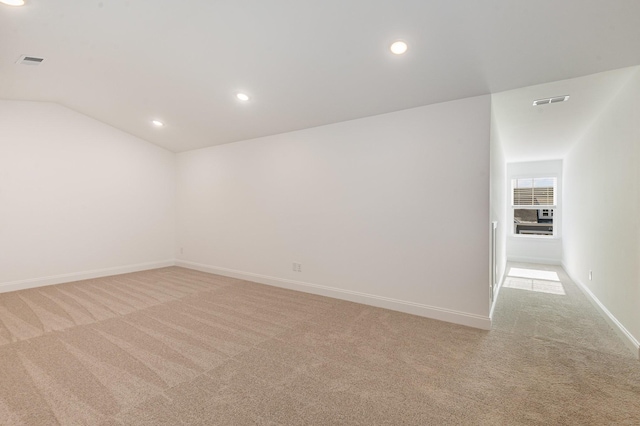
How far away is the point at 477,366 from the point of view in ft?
7.98

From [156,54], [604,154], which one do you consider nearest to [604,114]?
[604,154]

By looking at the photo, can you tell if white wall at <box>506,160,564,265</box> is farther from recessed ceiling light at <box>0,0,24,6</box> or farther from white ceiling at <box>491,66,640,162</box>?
recessed ceiling light at <box>0,0,24,6</box>

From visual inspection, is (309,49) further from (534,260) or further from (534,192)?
(534,260)

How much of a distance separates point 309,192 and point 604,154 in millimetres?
3751

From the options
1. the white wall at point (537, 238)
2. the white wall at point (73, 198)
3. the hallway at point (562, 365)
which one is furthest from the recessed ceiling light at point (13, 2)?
the white wall at point (537, 238)

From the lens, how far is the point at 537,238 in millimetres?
7242

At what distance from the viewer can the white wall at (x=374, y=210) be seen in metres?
3.32

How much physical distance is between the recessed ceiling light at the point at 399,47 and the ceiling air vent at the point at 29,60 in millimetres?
4023

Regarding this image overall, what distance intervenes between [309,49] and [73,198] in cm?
517

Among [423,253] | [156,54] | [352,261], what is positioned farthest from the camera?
[352,261]

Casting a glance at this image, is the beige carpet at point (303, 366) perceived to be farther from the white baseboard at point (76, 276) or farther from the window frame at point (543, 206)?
the window frame at point (543, 206)

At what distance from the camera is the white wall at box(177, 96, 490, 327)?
332cm

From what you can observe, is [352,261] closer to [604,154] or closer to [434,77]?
[434,77]

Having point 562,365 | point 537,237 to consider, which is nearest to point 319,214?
point 562,365
